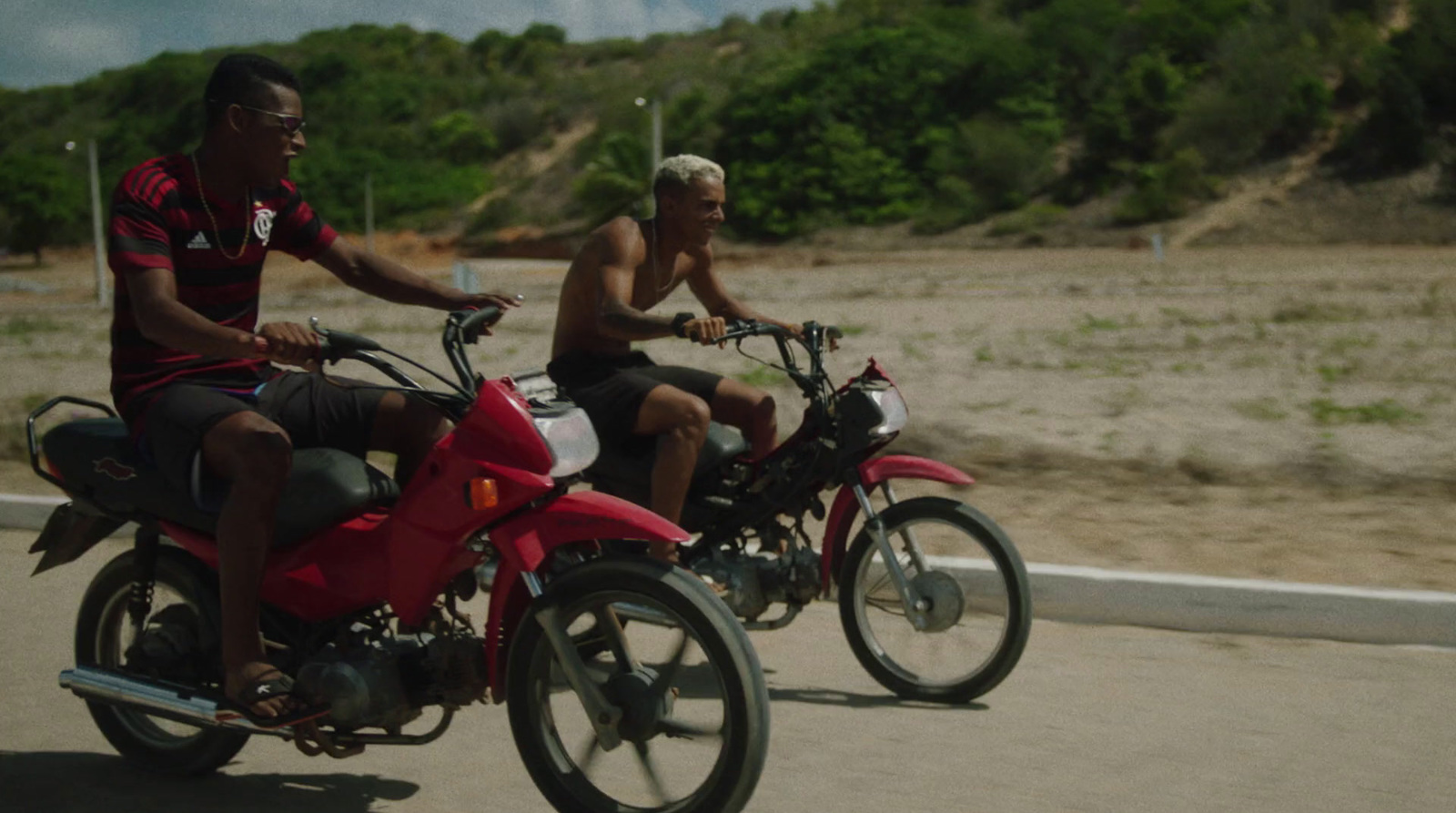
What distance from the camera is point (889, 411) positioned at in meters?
5.39

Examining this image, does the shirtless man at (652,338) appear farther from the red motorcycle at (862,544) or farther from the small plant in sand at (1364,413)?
the small plant in sand at (1364,413)

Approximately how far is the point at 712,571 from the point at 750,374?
7.31 m

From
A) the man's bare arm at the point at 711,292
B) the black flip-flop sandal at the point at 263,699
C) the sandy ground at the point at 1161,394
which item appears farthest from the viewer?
the sandy ground at the point at 1161,394

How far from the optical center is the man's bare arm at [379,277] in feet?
14.5

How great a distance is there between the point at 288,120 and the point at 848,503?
90.7 inches

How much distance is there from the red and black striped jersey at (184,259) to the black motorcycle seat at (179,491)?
156 mm

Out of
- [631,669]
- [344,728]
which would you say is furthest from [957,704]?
[344,728]

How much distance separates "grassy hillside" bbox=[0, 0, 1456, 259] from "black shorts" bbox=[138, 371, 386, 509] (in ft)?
118

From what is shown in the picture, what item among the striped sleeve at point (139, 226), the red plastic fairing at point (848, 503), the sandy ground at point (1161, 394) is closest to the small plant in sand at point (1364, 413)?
the sandy ground at point (1161, 394)

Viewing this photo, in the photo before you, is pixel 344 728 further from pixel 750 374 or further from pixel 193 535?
pixel 750 374

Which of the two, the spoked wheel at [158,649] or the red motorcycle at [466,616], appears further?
the spoked wheel at [158,649]

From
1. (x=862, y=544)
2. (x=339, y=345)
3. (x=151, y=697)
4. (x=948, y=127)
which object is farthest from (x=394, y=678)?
(x=948, y=127)

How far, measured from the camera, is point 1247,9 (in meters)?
50.4

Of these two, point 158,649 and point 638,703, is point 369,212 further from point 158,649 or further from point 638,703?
point 638,703
